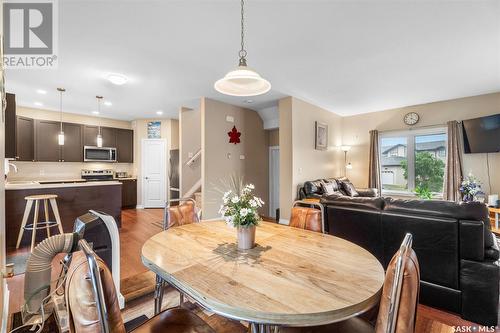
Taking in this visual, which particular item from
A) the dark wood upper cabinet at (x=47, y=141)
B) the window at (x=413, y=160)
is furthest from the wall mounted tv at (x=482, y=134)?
the dark wood upper cabinet at (x=47, y=141)

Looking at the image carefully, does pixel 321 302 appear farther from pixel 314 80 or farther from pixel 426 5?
pixel 314 80

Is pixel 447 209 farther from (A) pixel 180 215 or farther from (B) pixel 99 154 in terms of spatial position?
(B) pixel 99 154

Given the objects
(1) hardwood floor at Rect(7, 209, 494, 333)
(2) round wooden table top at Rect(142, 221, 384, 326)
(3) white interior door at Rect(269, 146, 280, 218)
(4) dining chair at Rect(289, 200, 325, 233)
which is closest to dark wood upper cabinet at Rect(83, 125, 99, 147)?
(1) hardwood floor at Rect(7, 209, 494, 333)

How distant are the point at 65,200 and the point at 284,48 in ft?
13.8

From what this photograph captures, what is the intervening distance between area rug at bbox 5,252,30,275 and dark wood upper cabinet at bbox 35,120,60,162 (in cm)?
304

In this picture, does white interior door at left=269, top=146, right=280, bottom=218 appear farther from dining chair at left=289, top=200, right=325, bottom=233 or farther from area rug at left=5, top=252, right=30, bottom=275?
area rug at left=5, top=252, right=30, bottom=275

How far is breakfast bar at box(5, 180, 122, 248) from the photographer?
3.27 m

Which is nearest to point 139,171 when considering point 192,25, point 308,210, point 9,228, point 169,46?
point 9,228

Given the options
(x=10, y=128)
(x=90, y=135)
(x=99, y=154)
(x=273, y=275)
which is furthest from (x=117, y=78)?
(x=273, y=275)

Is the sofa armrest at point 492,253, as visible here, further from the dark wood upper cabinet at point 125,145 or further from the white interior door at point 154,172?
the dark wood upper cabinet at point 125,145

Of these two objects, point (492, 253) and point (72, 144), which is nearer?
point (492, 253)

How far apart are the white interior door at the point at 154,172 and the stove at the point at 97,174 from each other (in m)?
0.90

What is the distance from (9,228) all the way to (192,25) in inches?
153

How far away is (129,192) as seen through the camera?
6266 millimetres
